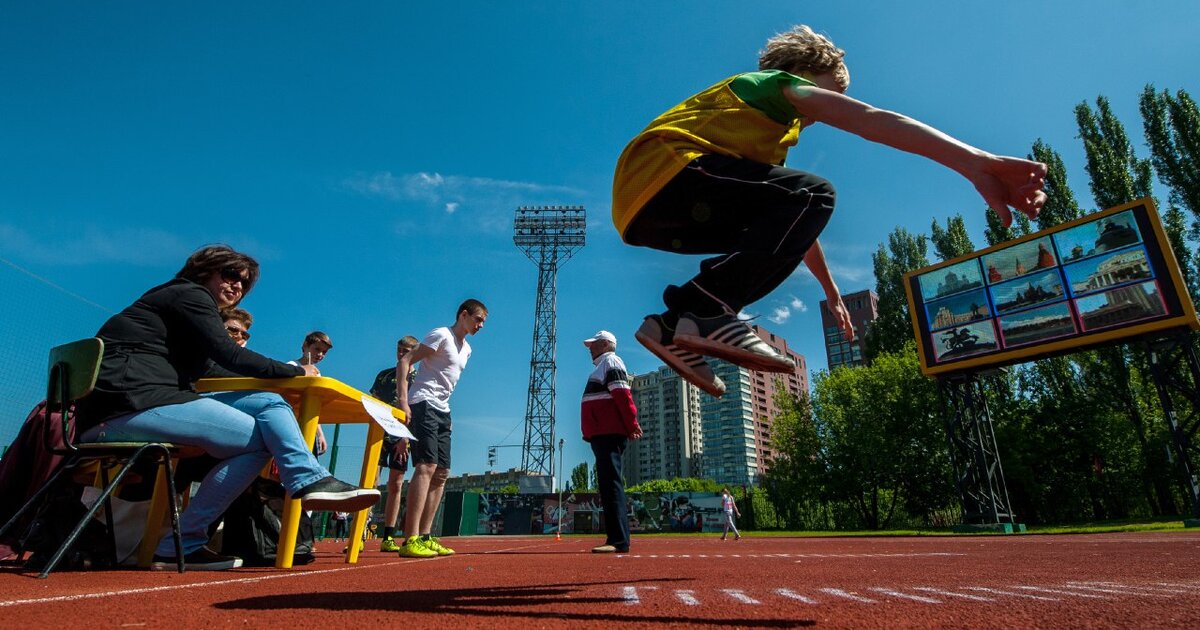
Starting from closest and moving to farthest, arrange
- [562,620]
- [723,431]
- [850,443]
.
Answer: [562,620] → [850,443] → [723,431]

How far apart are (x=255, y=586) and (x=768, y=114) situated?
2388mm

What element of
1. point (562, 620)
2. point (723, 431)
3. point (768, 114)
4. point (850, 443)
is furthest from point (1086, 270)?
point (723, 431)

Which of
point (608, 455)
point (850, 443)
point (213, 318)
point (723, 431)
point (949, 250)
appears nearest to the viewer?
point (213, 318)

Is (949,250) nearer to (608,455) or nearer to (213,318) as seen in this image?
(608,455)

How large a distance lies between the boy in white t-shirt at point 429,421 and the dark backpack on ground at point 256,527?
926mm

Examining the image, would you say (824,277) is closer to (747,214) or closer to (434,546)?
(747,214)

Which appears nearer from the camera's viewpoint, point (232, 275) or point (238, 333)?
point (232, 275)

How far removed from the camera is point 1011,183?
1641 mm

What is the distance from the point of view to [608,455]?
4832 millimetres

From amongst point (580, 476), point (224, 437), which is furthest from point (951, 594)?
point (580, 476)

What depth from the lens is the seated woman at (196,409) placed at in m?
2.44

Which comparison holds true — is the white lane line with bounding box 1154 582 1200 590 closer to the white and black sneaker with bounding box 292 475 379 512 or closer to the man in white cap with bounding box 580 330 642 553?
the white and black sneaker with bounding box 292 475 379 512

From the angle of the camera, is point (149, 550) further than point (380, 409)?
No

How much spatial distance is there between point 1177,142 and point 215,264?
2822 cm
